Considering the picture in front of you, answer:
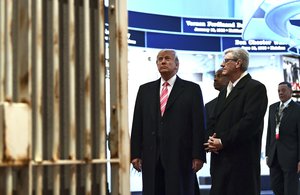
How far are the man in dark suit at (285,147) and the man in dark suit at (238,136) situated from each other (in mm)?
2347

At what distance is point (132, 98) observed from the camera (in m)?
8.14

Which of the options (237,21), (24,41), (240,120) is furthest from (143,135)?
(237,21)

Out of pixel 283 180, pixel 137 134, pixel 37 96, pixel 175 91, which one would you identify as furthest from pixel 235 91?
pixel 283 180

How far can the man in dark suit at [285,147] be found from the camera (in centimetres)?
609

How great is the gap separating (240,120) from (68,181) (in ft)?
7.29

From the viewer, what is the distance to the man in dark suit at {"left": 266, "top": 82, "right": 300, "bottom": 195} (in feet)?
20.0

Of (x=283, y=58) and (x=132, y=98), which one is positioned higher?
(x=283, y=58)

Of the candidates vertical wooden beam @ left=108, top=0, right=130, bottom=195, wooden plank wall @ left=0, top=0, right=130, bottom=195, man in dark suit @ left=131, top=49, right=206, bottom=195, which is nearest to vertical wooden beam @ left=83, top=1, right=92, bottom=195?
wooden plank wall @ left=0, top=0, right=130, bottom=195

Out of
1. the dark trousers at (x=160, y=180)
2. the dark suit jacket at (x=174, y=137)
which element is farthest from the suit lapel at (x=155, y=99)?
the dark trousers at (x=160, y=180)

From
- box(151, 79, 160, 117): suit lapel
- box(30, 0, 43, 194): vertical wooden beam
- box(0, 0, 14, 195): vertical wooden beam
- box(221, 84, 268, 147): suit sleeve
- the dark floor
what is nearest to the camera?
box(0, 0, 14, 195): vertical wooden beam

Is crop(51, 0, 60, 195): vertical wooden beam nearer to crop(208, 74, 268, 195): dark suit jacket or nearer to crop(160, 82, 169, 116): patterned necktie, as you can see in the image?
crop(208, 74, 268, 195): dark suit jacket

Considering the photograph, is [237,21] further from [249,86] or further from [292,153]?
[249,86]

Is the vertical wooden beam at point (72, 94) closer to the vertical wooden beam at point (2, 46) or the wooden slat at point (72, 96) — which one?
the wooden slat at point (72, 96)

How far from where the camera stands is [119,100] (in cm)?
190
